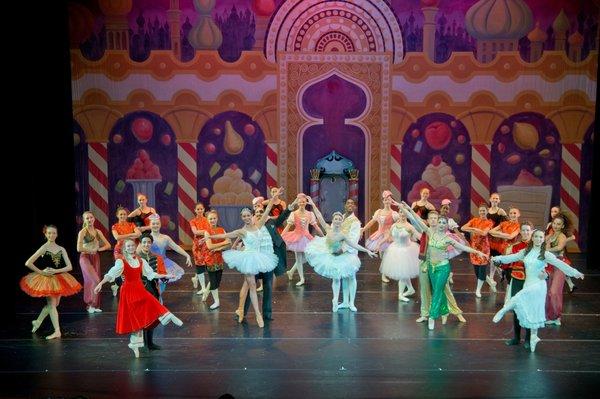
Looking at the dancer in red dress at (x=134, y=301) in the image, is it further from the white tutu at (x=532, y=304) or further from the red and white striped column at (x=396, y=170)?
the red and white striped column at (x=396, y=170)

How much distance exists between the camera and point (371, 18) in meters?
13.5

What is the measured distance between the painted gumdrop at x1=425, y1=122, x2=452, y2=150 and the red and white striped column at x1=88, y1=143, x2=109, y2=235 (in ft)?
20.5

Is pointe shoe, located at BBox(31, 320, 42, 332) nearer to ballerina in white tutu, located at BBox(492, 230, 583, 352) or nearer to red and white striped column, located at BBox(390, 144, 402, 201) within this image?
ballerina in white tutu, located at BBox(492, 230, 583, 352)

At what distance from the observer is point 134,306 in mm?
7430

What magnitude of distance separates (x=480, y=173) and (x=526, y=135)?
113 cm

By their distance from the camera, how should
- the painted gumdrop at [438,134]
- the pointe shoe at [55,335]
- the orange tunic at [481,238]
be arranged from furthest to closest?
the painted gumdrop at [438,134], the orange tunic at [481,238], the pointe shoe at [55,335]

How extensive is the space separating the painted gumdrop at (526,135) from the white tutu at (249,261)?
277 inches

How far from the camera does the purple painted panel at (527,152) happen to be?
13.7 m

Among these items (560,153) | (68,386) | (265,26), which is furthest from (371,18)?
(68,386)

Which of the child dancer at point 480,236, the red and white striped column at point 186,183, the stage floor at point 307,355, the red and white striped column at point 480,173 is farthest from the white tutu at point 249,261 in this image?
the red and white striped column at point 480,173

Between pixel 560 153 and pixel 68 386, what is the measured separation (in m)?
10.3

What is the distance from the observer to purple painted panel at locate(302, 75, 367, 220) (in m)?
13.7

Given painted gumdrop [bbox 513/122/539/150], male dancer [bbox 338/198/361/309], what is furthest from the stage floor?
painted gumdrop [bbox 513/122/539/150]

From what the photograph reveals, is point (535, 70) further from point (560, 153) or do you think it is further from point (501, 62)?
point (560, 153)
